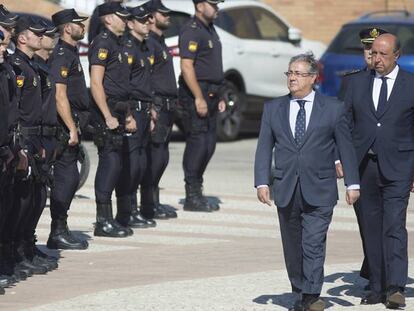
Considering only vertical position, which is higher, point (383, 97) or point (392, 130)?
point (383, 97)

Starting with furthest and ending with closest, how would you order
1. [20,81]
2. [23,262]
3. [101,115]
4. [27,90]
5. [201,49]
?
[201,49], [101,115], [23,262], [27,90], [20,81]

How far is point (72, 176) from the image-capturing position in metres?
12.4

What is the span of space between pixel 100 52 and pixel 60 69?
91 centimetres

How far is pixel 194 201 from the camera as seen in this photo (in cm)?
1512

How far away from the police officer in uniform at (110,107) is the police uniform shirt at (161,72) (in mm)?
963

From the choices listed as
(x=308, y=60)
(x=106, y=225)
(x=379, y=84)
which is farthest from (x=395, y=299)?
(x=106, y=225)

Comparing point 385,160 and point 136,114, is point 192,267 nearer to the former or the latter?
point 385,160

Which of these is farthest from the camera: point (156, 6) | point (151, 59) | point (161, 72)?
point (156, 6)

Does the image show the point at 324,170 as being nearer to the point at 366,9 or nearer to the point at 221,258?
the point at 221,258

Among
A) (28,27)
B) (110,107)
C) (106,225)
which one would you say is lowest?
(106,225)

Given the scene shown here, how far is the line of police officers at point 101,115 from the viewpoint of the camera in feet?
36.0

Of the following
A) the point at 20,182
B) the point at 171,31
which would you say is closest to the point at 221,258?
the point at 20,182

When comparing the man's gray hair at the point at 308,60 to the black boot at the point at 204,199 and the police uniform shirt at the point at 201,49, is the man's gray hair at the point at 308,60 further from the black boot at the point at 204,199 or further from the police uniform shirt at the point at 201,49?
the black boot at the point at 204,199

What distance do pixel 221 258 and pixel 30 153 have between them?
1924 millimetres
